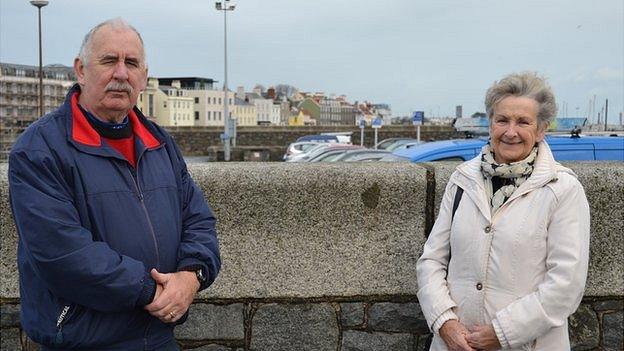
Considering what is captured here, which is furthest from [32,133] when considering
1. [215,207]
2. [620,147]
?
[620,147]

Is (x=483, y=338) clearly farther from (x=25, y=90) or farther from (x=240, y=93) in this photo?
(x=240, y=93)

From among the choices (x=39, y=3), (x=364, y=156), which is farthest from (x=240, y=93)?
(x=364, y=156)

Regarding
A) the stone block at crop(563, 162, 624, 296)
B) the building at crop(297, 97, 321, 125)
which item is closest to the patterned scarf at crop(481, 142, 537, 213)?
the stone block at crop(563, 162, 624, 296)

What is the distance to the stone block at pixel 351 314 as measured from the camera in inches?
141

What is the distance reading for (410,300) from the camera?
3.60 m

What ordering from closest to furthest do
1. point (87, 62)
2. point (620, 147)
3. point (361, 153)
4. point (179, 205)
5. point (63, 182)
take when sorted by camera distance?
point (63, 182) < point (87, 62) < point (179, 205) < point (620, 147) < point (361, 153)

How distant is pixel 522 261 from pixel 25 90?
478ft

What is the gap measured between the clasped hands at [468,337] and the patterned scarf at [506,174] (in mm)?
467

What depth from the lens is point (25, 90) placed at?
13575cm

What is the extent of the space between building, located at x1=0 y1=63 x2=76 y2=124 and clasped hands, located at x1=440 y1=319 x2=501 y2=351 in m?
134

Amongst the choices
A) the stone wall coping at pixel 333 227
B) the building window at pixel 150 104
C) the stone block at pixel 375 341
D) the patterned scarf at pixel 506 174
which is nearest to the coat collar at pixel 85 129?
the stone wall coping at pixel 333 227

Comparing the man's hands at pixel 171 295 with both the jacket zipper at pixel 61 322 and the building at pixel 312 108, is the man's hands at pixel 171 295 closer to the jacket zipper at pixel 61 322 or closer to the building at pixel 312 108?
the jacket zipper at pixel 61 322

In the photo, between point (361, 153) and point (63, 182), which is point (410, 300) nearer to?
point (63, 182)

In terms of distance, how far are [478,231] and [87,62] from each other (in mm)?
1593
